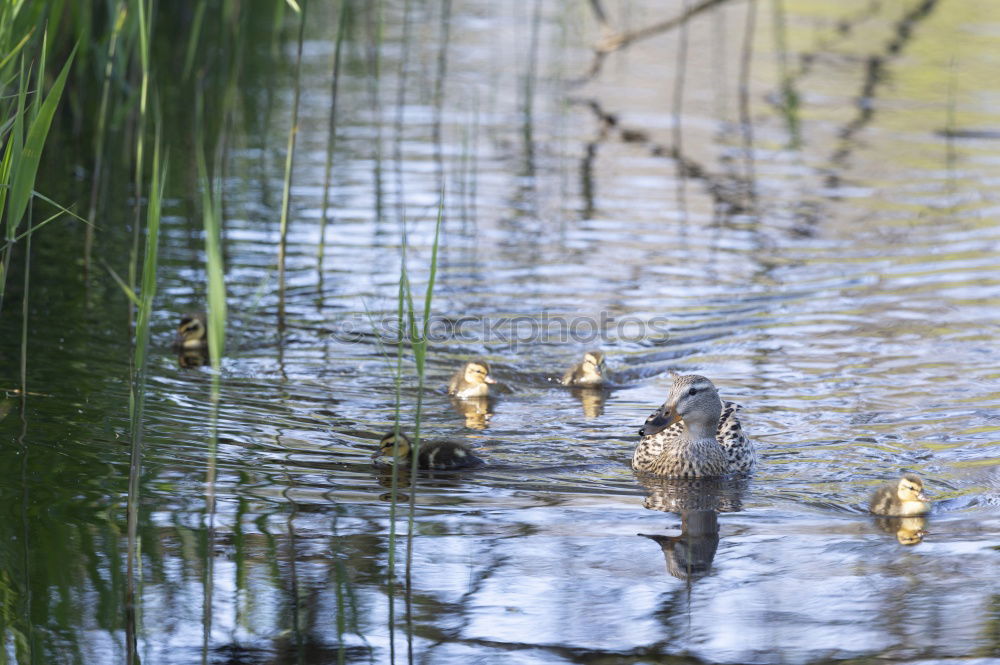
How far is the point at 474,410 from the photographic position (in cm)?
595

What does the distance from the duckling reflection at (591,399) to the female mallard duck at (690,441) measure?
0.65 m

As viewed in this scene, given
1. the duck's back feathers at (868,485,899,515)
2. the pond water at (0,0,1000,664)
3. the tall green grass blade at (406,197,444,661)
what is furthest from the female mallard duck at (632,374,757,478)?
the tall green grass blade at (406,197,444,661)

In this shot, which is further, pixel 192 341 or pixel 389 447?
pixel 192 341

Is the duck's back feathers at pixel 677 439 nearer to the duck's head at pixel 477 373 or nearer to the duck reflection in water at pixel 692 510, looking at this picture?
the duck reflection in water at pixel 692 510

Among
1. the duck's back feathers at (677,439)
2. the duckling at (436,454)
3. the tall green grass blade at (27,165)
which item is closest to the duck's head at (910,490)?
the duck's back feathers at (677,439)

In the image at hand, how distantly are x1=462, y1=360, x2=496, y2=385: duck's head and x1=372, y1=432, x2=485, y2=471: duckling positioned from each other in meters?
0.85

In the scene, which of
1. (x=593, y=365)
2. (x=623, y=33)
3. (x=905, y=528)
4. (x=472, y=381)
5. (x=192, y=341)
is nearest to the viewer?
(x=905, y=528)

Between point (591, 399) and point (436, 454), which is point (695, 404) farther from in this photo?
point (436, 454)

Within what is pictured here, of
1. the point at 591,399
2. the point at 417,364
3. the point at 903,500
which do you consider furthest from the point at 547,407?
the point at 417,364

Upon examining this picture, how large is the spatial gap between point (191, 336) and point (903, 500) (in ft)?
11.7

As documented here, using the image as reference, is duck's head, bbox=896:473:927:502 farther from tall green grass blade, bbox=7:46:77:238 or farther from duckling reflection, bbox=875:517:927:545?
tall green grass blade, bbox=7:46:77:238

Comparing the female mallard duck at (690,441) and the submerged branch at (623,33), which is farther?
the submerged branch at (623,33)

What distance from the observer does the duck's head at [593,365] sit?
6.26 m

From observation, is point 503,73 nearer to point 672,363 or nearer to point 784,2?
point 784,2
